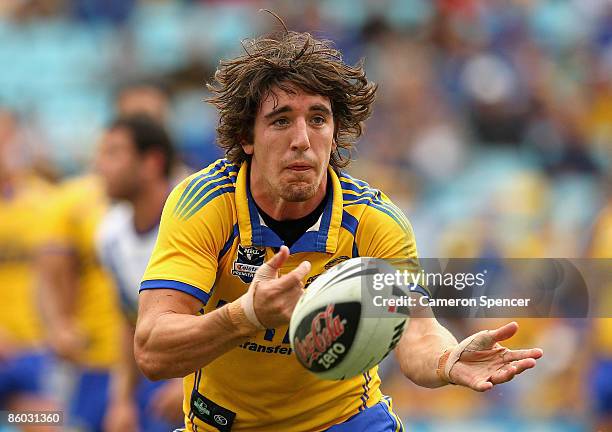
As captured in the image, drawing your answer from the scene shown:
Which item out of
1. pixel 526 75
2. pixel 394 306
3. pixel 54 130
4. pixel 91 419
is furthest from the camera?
pixel 54 130

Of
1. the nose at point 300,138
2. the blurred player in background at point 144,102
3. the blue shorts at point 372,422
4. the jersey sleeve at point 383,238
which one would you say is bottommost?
the blue shorts at point 372,422

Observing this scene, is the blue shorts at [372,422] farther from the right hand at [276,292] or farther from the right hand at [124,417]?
the right hand at [124,417]

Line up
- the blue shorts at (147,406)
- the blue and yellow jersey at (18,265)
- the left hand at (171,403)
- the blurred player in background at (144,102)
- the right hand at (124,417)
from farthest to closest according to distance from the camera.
Result: the blue and yellow jersey at (18,265) → the blurred player in background at (144,102) → the blue shorts at (147,406) → the right hand at (124,417) → the left hand at (171,403)

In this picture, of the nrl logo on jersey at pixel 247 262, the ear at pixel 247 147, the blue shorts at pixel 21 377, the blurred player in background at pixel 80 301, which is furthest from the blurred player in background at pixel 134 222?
the nrl logo on jersey at pixel 247 262

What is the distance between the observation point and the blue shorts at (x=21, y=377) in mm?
9875

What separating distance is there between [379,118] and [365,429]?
323 inches

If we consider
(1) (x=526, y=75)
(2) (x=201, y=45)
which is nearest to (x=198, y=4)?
(2) (x=201, y=45)

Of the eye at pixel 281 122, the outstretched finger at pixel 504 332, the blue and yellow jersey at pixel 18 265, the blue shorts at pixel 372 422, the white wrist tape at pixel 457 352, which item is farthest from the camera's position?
the blue and yellow jersey at pixel 18 265

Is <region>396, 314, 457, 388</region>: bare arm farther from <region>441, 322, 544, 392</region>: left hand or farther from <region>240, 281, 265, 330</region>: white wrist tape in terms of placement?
<region>240, 281, 265, 330</region>: white wrist tape

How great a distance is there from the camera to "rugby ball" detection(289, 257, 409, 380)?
4219 millimetres

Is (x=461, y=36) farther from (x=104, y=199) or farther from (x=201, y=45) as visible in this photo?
(x=104, y=199)

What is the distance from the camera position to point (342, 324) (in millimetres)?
4242

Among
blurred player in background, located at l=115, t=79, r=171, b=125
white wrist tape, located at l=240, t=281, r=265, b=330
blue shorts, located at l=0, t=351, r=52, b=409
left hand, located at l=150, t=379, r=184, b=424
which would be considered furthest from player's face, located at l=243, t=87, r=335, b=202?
blue shorts, located at l=0, t=351, r=52, b=409

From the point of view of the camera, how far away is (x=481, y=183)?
13.2 metres
